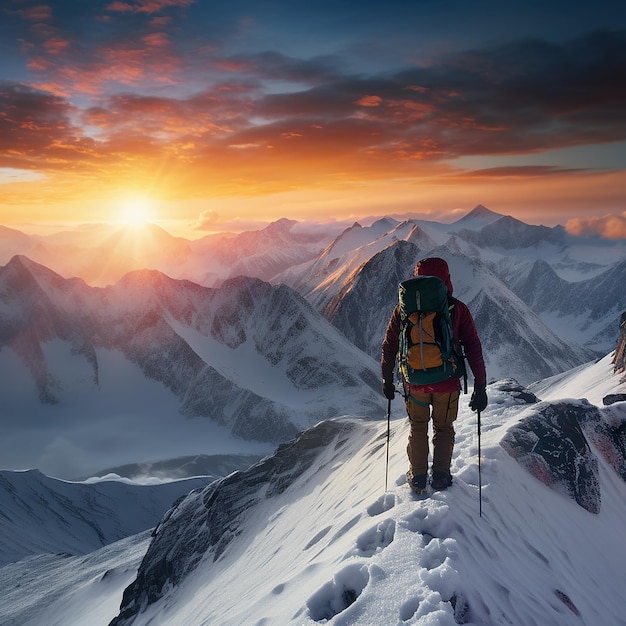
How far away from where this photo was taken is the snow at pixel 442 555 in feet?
26.6

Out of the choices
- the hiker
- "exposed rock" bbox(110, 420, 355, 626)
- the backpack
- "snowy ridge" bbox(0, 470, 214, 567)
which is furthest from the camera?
"snowy ridge" bbox(0, 470, 214, 567)

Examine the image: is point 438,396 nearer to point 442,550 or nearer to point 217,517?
point 442,550

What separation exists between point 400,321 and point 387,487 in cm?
488

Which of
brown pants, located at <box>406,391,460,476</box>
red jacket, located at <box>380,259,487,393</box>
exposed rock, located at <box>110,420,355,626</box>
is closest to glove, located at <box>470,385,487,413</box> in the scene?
red jacket, located at <box>380,259,487,393</box>

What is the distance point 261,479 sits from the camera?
3403 cm

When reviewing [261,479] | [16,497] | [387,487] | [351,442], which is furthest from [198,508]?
[16,497]

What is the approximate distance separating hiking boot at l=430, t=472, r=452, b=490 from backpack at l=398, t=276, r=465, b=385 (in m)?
2.13

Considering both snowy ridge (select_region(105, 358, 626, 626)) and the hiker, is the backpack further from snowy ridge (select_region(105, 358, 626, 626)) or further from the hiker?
snowy ridge (select_region(105, 358, 626, 626))

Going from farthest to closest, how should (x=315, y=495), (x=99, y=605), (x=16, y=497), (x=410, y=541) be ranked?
(x=16, y=497), (x=99, y=605), (x=315, y=495), (x=410, y=541)

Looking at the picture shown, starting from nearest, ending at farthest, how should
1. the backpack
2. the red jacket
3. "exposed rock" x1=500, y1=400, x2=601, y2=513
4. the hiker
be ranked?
the backpack → the red jacket → the hiker → "exposed rock" x1=500, y1=400, x2=601, y2=513

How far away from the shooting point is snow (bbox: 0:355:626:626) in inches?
319

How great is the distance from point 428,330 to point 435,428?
2385 mm

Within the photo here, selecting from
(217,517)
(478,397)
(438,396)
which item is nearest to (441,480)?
(438,396)

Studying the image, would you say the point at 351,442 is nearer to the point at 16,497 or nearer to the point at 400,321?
the point at 400,321
